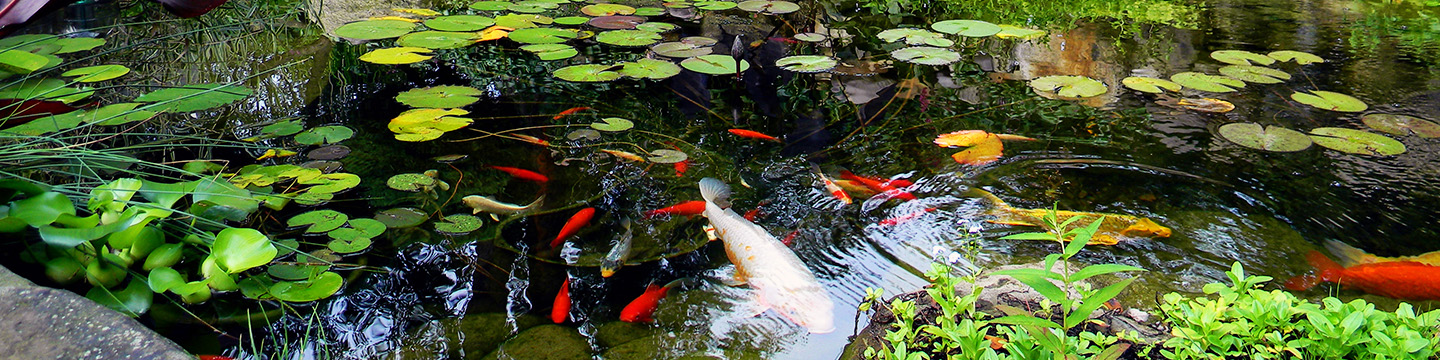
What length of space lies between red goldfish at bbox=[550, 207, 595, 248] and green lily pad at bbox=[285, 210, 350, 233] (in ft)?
1.79

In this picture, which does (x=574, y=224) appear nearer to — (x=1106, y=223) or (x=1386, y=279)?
(x=1106, y=223)

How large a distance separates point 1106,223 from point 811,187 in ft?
2.66

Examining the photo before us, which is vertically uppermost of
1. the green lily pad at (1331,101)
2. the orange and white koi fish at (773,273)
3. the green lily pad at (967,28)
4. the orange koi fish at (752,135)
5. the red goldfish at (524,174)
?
the green lily pad at (967,28)

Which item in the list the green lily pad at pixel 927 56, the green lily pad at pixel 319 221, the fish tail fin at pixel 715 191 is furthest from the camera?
the green lily pad at pixel 927 56

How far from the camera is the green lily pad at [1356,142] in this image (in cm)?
256

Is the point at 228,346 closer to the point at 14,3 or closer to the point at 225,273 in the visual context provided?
the point at 225,273

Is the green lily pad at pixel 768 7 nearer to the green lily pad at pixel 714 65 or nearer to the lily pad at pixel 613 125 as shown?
the green lily pad at pixel 714 65

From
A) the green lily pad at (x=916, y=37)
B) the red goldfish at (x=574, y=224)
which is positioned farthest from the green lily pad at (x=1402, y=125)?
the red goldfish at (x=574, y=224)

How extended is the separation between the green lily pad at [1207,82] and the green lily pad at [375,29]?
3.50m

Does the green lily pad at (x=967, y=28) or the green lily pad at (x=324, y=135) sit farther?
the green lily pad at (x=967, y=28)

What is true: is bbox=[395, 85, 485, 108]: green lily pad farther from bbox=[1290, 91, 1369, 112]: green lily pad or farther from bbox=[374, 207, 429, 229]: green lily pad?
bbox=[1290, 91, 1369, 112]: green lily pad

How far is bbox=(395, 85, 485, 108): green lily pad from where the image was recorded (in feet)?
9.51

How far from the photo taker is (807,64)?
3424 mm

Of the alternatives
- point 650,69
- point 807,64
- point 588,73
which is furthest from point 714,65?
point 588,73
